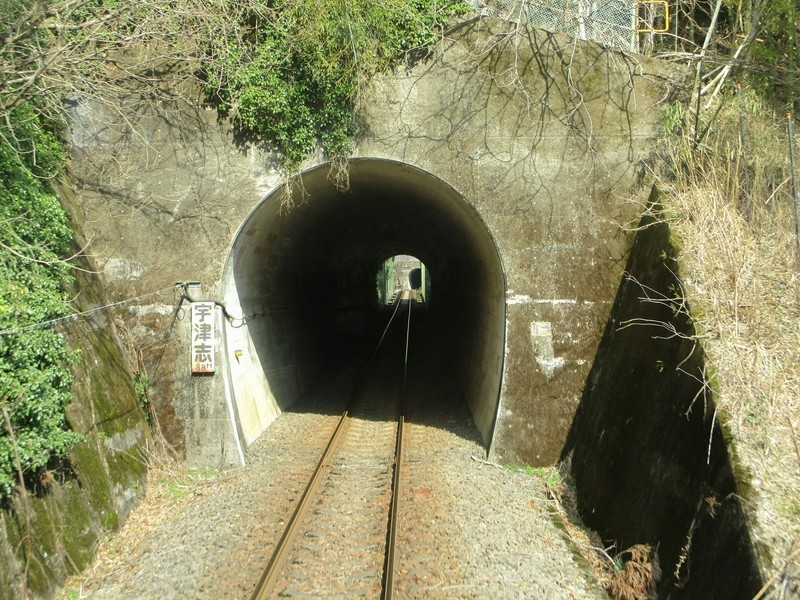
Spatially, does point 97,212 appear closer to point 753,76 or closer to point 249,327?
point 249,327

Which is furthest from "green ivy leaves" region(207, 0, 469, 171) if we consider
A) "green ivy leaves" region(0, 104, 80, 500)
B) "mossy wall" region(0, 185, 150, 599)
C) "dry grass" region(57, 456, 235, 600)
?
"dry grass" region(57, 456, 235, 600)

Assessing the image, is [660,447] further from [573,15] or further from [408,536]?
[573,15]

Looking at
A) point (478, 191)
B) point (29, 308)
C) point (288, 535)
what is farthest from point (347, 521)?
point (478, 191)

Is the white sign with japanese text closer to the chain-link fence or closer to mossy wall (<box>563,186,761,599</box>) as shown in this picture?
mossy wall (<box>563,186,761,599</box>)

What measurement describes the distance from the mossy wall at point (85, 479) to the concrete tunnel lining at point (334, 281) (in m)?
1.49

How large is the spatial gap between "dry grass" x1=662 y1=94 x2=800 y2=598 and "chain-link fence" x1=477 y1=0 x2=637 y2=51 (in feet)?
6.24

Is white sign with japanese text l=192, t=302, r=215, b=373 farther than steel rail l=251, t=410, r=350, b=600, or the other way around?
white sign with japanese text l=192, t=302, r=215, b=373

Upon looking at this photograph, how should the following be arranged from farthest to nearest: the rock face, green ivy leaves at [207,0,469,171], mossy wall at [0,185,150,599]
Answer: the rock face
green ivy leaves at [207,0,469,171]
mossy wall at [0,185,150,599]

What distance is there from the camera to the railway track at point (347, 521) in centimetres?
516

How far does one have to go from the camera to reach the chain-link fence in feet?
26.0

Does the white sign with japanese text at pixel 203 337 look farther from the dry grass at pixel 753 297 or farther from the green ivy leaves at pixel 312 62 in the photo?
the dry grass at pixel 753 297

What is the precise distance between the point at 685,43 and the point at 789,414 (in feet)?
23.7

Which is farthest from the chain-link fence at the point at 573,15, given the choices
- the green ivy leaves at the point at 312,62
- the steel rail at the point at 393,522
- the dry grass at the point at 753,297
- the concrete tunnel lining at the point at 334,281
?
the steel rail at the point at 393,522

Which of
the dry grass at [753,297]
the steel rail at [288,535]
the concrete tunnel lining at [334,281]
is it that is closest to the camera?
the dry grass at [753,297]
